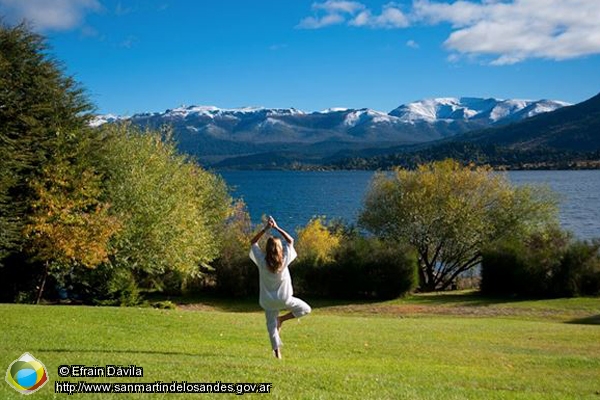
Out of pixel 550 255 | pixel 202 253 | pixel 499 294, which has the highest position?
pixel 202 253

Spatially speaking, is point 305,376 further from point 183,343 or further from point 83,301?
point 83,301

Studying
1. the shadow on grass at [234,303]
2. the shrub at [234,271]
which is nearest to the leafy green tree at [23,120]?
the shadow on grass at [234,303]

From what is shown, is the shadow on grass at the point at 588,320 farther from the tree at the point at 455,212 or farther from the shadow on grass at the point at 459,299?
the tree at the point at 455,212

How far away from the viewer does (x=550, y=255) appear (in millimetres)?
41531

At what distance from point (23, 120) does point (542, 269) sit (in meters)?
36.3

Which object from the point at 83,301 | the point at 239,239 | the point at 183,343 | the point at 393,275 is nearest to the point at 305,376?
the point at 183,343

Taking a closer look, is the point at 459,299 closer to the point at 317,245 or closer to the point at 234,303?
the point at 317,245

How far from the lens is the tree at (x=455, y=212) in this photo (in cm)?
5022

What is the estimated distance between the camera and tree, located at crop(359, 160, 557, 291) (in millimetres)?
50219

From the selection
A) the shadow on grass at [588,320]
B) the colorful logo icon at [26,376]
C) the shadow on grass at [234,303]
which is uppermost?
the colorful logo icon at [26,376]

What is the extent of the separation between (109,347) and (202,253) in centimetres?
2676

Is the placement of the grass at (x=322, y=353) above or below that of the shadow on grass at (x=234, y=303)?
above

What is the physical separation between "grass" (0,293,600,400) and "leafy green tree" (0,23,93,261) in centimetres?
871

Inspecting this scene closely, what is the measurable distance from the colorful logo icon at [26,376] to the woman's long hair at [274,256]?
14.8ft
